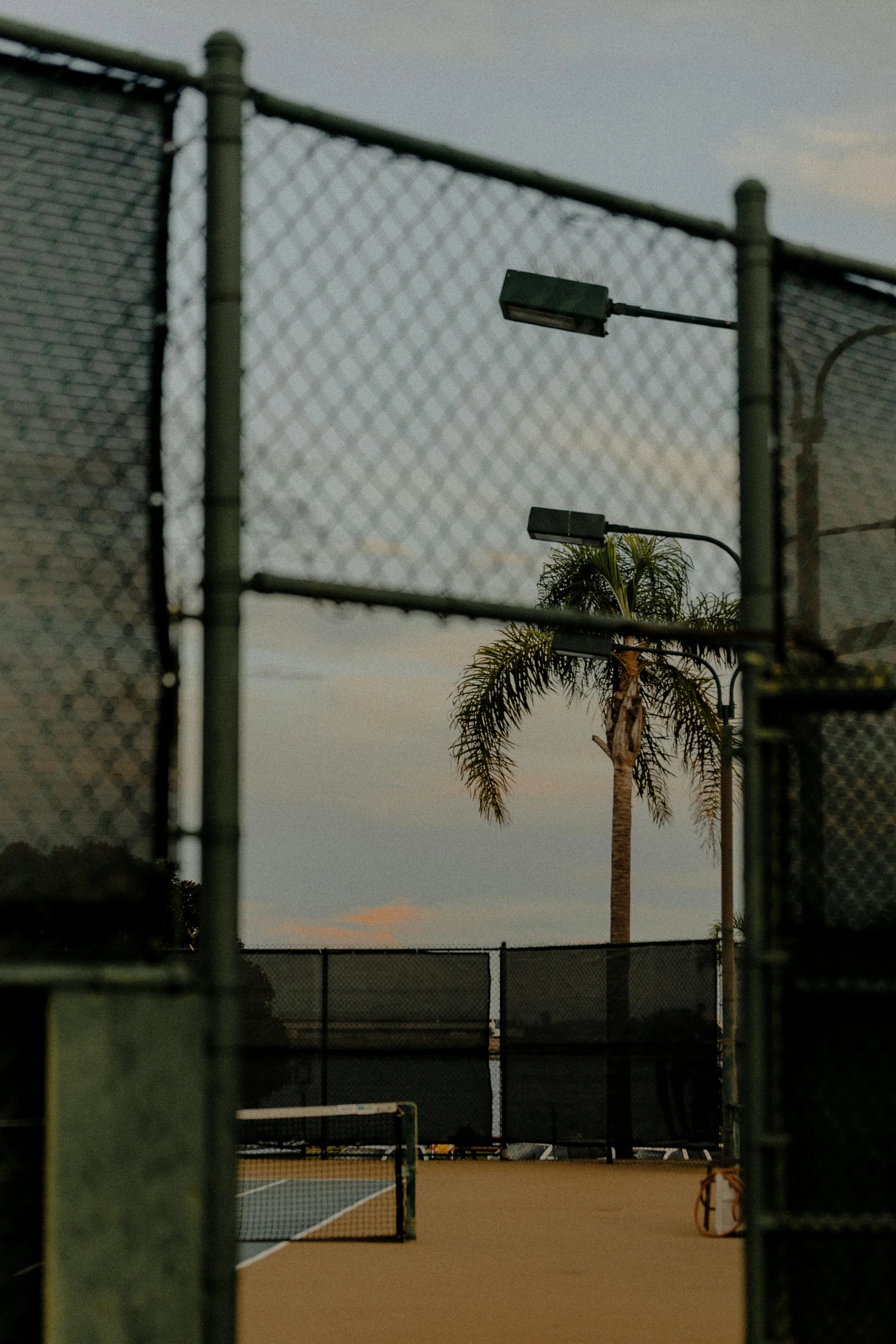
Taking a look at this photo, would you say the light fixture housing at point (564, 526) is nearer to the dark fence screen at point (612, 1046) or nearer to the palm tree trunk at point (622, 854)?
the dark fence screen at point (612, 1046)

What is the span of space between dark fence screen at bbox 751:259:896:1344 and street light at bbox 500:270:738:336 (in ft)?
1.52

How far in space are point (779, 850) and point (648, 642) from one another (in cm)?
1905

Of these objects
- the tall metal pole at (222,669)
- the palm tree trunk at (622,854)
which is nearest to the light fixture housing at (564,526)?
the tall metal pole at (222,669)

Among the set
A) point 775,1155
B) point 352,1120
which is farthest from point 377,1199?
point 775,1155

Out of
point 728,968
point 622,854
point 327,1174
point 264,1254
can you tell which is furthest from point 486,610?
point 622,854

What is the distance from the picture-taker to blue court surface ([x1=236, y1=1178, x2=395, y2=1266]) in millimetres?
12281

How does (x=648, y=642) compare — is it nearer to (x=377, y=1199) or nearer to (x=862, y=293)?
(x=377, y=1199)

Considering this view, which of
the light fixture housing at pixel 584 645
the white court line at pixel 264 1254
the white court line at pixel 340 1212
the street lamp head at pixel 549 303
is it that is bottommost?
the white court line at pixel 340 1212

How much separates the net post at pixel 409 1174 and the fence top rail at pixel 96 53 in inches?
380

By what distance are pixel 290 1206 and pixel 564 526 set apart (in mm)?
9213

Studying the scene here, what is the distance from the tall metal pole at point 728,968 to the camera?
52.1 ft

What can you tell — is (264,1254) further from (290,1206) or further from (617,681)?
(617,681)

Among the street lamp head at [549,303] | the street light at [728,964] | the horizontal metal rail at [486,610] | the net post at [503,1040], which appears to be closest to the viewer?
the horizontal metal rail at [486,610]

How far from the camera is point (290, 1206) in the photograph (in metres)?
15.1
